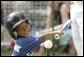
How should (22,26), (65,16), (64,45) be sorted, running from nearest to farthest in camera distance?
(22,26) → (65,16) → (64,45)

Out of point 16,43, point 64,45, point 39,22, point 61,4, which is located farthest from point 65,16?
point 16,43

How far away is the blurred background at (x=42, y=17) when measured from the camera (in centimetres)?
739

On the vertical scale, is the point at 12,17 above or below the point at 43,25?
above

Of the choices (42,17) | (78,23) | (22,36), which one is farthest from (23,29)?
(42,17)

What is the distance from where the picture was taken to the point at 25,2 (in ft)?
27.1

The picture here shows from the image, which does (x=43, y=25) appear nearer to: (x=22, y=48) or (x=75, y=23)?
(x=75, y=23)

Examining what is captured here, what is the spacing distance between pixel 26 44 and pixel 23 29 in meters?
0.15

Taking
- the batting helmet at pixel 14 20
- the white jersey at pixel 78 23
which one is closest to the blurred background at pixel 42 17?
the white jersey at pixel 78 23

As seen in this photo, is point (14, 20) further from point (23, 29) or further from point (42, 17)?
point (42, 17)

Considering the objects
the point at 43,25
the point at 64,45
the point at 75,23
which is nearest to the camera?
the point at 75,23

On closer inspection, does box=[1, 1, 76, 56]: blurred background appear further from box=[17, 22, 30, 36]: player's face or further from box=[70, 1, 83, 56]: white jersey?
box=[17, 22, 30, 36]: player's face

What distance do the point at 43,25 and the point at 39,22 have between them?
107 millimetres

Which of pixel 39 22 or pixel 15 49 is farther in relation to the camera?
pixel 39 22

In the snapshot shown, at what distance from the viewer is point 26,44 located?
399cm
